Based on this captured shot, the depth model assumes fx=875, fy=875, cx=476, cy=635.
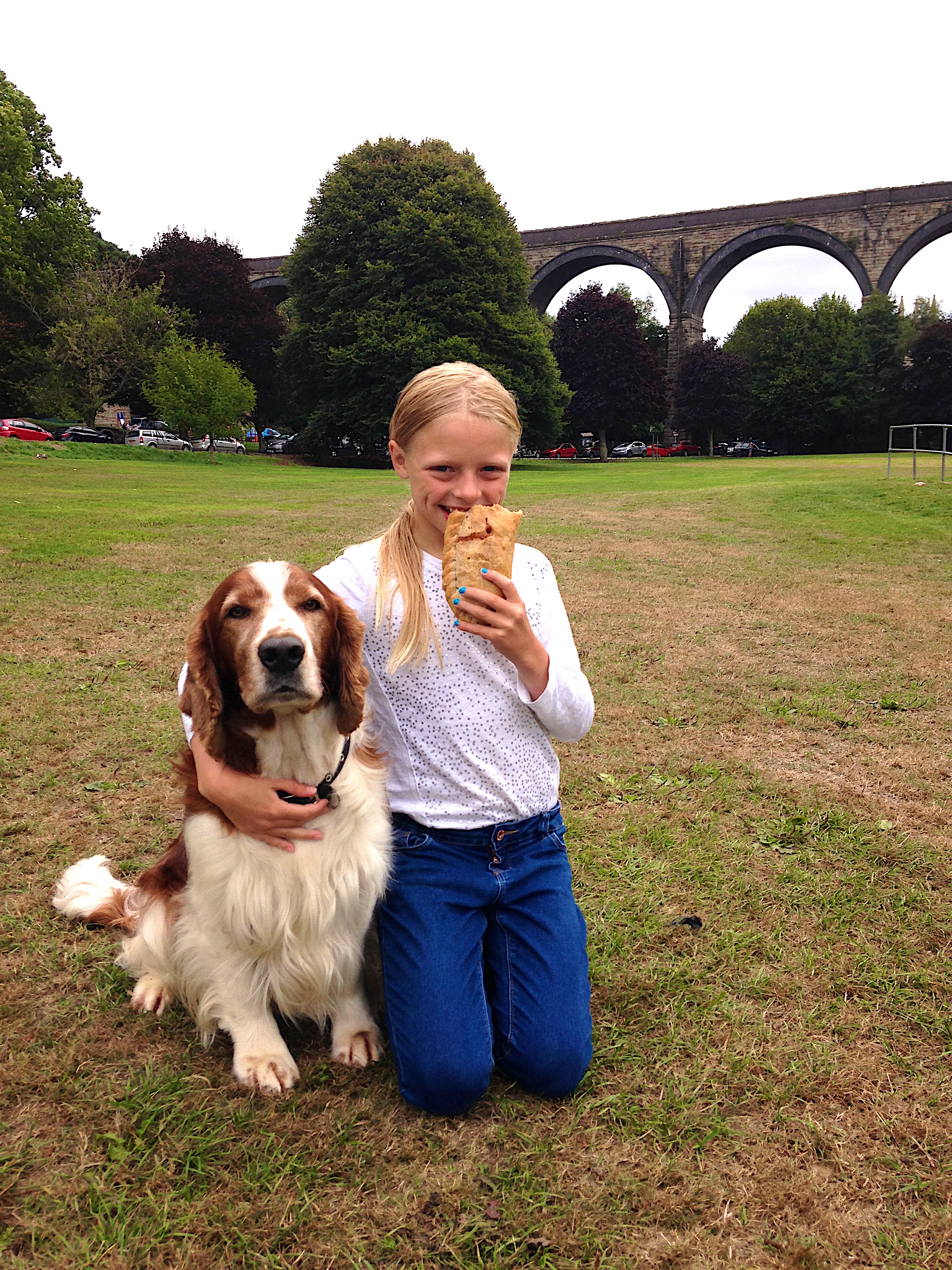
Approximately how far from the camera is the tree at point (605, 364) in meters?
52.5

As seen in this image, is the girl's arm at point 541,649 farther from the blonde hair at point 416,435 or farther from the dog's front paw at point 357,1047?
the dog's front paw at point 357,1047

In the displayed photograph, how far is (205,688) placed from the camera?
2.39 metres

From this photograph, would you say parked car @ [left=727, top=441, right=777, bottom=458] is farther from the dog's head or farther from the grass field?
the dog's head

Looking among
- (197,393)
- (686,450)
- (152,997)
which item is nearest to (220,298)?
(197,393)

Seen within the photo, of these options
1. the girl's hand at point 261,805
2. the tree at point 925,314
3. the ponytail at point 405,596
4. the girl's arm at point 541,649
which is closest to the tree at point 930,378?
the tree at point 925,314

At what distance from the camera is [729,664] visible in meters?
6.83

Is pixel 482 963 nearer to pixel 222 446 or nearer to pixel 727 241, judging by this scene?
pixel 222 446

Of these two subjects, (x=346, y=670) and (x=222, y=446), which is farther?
(x=222, y=446)

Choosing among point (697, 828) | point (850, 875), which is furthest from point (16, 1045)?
point (850, 875)

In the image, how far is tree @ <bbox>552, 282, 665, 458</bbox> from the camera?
172 feet

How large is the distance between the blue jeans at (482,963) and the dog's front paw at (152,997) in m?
0.74

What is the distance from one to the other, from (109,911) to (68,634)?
4.44m

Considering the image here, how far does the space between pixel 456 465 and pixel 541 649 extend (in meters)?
0.65

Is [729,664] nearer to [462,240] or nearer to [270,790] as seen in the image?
[270,790]
